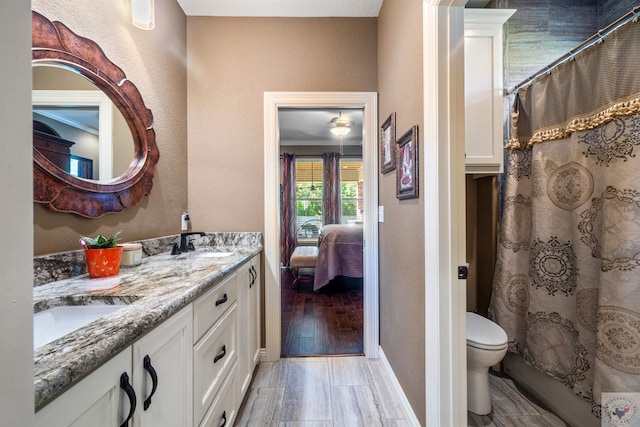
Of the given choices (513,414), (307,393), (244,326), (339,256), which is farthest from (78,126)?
(339,256)

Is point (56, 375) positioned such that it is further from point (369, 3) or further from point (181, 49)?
point (369, 3)

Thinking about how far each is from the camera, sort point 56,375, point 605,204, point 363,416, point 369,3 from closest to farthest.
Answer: point 56,375
point 605,204
point 363,416
point 369,3

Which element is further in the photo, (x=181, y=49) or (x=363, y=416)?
(x=181, y=49)

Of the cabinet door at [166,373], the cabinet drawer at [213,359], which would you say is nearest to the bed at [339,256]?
the cabinet drawer at [213,359]

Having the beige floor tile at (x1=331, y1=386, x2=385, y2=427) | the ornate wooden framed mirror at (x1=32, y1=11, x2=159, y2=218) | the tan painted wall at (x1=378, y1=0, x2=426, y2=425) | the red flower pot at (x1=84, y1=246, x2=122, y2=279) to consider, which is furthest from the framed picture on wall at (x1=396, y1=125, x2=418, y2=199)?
the ornate wooden framed mirror at (x1=32, y1=11, x2=159, y2=218)

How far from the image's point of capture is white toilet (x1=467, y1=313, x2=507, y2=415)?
1398mm

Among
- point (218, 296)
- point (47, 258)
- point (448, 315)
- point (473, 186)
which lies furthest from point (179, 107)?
point (473, 186)

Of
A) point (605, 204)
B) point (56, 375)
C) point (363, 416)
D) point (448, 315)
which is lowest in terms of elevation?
point (363, 416)

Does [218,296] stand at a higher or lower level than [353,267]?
higher

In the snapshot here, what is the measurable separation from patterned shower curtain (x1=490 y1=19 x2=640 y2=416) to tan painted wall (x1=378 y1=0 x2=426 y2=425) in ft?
2.60

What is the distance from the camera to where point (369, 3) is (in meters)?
1.94

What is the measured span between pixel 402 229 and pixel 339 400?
1.15 metres

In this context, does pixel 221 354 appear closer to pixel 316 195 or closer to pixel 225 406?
pixel 225 406

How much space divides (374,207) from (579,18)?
217 cm
